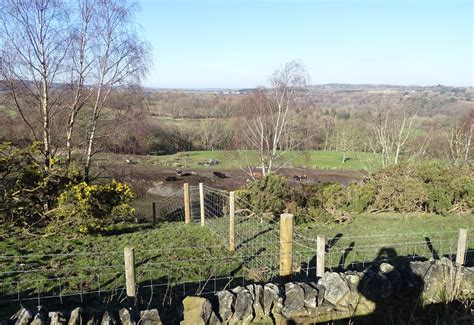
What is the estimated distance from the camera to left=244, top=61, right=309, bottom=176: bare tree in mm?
18078

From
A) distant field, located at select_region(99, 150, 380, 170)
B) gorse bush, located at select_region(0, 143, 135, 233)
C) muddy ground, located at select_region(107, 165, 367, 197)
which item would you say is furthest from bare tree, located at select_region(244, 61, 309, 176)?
distant field, located at select_region(99, 150, 380, 170)

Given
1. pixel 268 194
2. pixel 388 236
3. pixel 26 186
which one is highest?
pixel 26 186

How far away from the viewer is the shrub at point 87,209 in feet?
32.8

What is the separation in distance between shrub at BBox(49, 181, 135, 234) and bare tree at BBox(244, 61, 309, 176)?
27.2 feet

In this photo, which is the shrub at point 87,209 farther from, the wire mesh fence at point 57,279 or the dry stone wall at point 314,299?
the dry stone wall at point 314,299

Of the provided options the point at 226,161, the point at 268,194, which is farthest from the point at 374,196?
the point at 226,161

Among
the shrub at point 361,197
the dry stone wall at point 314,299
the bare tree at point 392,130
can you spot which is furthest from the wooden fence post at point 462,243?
the bare tree at point 392,130

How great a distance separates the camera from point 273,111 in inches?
750

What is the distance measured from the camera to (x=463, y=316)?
10.8 feet

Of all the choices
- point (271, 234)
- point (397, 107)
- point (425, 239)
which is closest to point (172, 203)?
point (271, 234)

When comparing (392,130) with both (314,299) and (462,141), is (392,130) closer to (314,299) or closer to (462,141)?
(462,141)

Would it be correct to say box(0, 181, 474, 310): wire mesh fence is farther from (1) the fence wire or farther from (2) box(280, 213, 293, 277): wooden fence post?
(1) the fence wire

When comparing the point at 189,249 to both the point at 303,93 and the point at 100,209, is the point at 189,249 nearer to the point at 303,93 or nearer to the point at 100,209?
the point at 100,209

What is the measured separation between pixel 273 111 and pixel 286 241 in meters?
14.6
